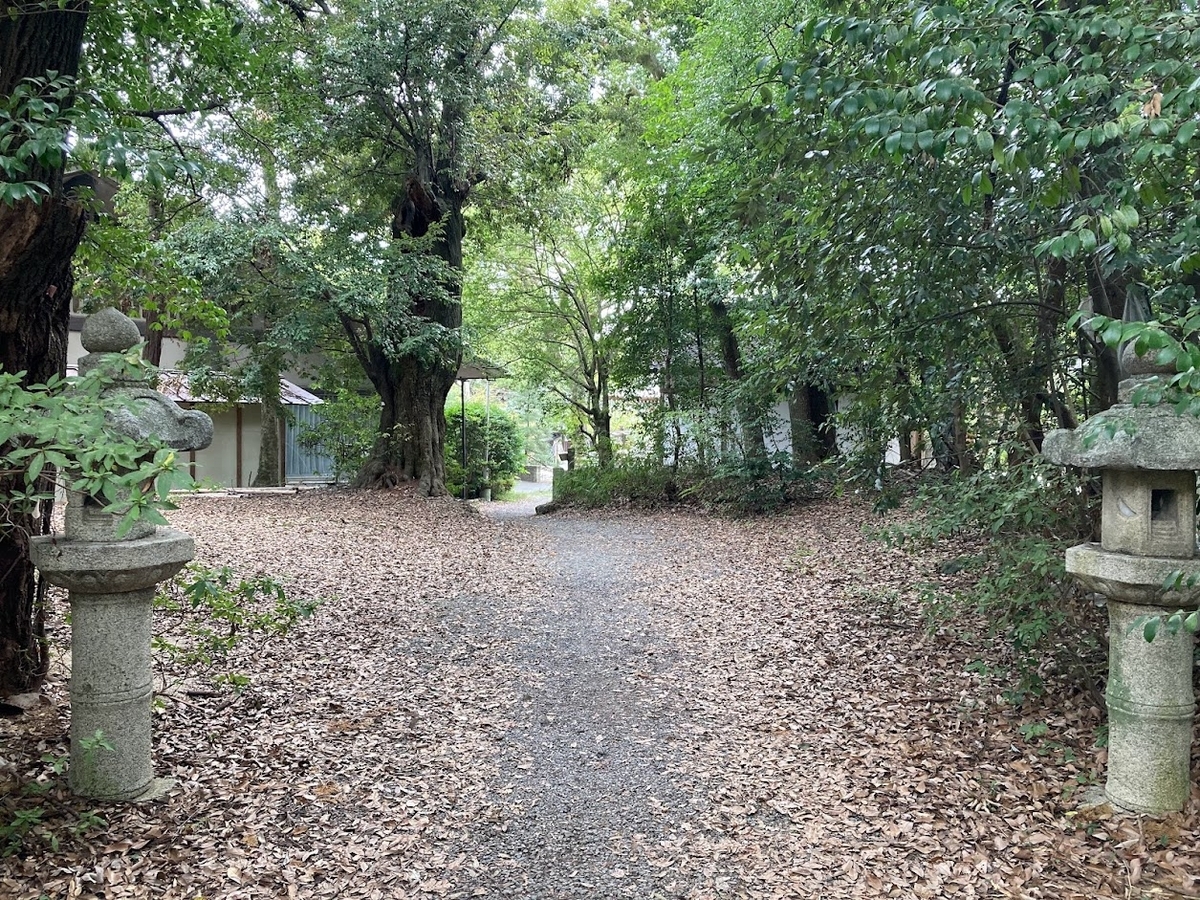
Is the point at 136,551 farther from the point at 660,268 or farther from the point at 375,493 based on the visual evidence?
the point at 660,268

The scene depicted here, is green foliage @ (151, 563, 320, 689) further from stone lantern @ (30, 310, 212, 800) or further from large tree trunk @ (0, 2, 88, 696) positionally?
large tree trunk @ (0, 2, 88, 696)

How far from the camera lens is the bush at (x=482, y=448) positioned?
65.4 ft

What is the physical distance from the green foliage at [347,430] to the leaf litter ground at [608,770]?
10.3 metres

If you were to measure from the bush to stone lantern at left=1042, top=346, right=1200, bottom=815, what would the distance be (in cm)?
1623

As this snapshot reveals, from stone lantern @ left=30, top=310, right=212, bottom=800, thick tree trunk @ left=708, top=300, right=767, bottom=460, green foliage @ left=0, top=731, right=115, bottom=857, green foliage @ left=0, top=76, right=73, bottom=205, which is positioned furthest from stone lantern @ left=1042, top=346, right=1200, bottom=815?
thick tree trunk @ left=708, top=300, right=767, bottom=460

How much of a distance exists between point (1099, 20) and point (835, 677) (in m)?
3.82

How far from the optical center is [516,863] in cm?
305

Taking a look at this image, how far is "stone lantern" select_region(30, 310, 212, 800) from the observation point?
9.52 feet

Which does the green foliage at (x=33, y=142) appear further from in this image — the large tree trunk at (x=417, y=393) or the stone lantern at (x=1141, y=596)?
the large tree trunk at (x=417, y=393)

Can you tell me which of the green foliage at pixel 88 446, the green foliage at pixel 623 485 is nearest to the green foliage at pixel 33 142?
the green foliage at pixel 88 446

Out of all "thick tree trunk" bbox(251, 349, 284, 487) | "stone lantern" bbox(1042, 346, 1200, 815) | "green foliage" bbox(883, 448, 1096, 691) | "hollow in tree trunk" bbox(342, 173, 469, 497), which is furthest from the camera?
"thick tree trunk" bbox(251, 349, 284, 487)

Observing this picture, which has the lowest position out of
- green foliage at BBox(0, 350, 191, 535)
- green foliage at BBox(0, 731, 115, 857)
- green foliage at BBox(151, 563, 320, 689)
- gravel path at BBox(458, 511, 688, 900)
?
gravel path at BBox(458, 511, 688, 900)

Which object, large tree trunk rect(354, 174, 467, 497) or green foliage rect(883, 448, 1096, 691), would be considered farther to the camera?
large tree trunk rect(354, 174, 467, 497)

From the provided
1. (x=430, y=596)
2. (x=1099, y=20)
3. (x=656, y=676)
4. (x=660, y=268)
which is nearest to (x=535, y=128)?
(x=660, y=268)
